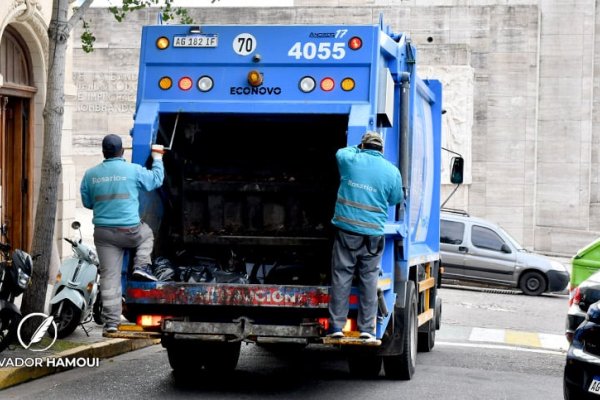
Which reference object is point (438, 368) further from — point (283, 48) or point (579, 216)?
point (579, 216)

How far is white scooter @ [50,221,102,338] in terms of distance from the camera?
11.1 metres

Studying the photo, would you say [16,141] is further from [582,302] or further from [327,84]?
[582,302]

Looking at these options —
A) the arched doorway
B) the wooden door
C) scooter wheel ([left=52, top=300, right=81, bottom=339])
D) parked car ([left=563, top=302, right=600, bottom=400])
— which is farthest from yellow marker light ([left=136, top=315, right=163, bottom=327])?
the wooden door

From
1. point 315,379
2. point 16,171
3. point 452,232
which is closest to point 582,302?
point 315,379

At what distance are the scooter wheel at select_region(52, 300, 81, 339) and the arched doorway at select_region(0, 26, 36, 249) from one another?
171 inches

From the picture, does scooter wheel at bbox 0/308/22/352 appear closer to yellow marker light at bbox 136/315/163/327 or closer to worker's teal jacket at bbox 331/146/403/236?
yellow marker light at bbox 136/315/163/327

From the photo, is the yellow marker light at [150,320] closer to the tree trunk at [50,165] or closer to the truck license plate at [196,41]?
the truck license plate at [196,41]

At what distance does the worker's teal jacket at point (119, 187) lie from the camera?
8.69 meters

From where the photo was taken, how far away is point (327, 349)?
12.5m

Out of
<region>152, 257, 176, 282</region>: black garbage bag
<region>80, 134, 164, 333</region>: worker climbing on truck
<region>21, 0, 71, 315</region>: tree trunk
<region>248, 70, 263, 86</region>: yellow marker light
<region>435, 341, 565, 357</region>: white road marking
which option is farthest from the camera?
<region>435, 341, 565, 357</region>: white road marking

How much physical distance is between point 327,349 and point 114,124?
1773 cm

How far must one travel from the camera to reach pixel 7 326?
31.6 feet

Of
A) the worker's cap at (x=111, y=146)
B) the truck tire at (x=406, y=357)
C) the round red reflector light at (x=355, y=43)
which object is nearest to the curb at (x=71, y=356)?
the worker's cap at (x=111, y=146)

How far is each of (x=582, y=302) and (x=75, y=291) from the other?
4.85 metres
